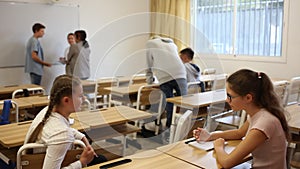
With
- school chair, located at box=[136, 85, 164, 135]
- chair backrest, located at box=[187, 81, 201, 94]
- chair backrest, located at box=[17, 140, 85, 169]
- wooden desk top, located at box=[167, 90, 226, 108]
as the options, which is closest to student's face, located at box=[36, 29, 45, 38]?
school chair, located at box=[136, 85, 164, 135]

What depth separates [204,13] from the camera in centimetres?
641

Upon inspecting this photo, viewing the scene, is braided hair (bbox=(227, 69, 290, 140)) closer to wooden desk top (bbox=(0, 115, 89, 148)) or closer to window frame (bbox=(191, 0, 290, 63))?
wooden desk top (bbox=(0, 115, 89, 148))

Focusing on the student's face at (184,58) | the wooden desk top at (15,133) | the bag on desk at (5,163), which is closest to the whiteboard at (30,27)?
the student's face at (184,58)

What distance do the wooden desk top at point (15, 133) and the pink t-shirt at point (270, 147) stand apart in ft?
4.11

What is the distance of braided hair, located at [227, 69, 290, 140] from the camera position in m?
1.61

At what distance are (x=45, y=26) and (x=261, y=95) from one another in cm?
480

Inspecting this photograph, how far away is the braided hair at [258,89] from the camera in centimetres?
161

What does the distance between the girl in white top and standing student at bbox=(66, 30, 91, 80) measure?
3.33m

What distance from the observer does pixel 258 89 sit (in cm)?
163

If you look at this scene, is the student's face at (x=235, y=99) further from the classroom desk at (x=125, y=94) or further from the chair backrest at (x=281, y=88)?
the classroom desk at (x=125, y=94)

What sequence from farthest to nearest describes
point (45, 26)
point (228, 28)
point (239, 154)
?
point (228, 28) < point (45, 26) < point (239, 154)

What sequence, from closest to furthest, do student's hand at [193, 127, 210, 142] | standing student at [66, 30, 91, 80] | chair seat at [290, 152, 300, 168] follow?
student's hand at [193, 127, 210, 142] → chair seat at [290, 152, 300, 168] → standing student at [66, 30, 91, 80]

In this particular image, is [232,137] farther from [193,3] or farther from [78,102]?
[193,3]

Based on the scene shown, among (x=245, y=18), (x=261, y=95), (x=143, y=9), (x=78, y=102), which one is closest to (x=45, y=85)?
(x=143, y=9)
